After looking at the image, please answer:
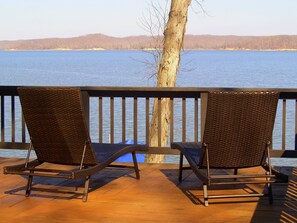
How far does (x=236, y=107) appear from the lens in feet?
15.3

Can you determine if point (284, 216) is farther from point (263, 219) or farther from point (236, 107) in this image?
point (236, 107)

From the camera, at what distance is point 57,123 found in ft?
16.2

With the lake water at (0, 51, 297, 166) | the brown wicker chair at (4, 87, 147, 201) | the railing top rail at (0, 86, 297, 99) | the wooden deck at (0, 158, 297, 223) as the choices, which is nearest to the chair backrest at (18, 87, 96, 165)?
the brown wicker chair at (4, 87, 147, 201)

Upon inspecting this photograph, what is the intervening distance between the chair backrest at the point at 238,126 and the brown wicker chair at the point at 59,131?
37.2 inches

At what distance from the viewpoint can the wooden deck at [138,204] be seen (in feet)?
14.7

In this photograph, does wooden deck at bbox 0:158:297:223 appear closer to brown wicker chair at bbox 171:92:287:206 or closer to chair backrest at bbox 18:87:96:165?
brown wicker chair at bbox 171:92:287:206

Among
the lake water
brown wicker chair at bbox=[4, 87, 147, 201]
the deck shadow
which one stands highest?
brown wicker chair at bbox=[4, 87, 147, 201]

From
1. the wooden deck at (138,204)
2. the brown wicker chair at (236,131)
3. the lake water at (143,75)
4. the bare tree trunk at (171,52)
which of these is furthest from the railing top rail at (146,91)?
the lake water at (143,75)

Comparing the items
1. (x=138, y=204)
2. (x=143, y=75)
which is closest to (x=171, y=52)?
(x=138, y=204)

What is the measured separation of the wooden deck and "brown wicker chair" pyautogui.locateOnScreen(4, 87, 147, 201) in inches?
8.7

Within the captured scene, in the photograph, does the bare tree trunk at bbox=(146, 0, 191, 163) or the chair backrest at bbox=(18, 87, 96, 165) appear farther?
the bare tree trunk at bbox=(146, 0, 191, 163)

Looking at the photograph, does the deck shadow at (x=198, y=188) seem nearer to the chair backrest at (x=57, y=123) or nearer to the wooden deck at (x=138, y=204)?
the wooden deck at (x=138, y=204)

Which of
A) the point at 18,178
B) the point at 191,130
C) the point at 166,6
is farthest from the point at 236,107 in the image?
the point at 191,130

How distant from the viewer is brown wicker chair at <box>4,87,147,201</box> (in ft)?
15.9
